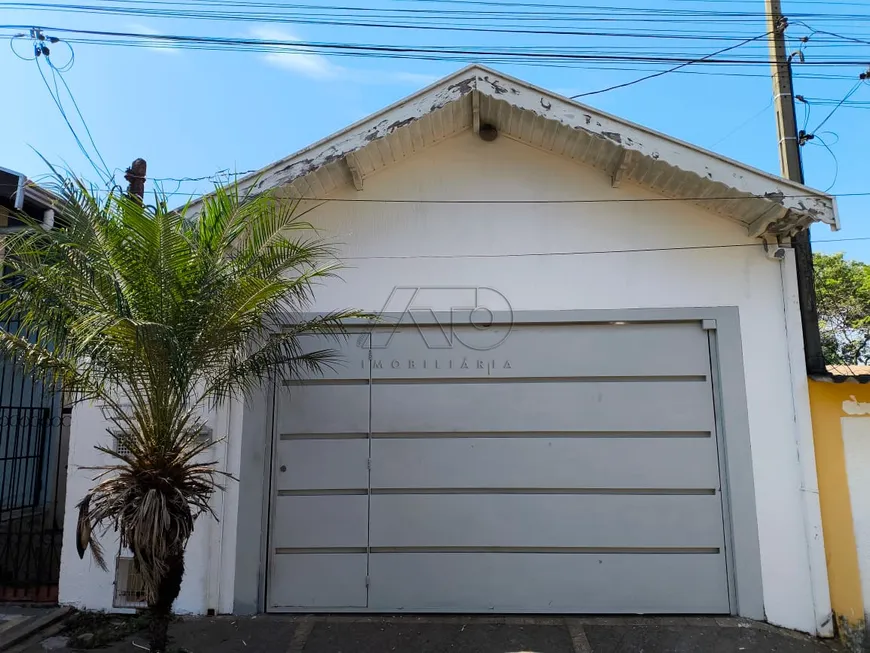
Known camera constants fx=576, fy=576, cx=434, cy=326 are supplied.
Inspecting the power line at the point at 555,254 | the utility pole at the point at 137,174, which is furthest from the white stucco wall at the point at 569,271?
the utility pole at the point at 137,174

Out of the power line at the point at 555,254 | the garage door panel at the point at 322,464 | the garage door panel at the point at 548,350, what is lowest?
the garage door panel at the point at 322,464

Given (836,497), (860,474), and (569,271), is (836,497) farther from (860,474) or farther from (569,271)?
(569,271)

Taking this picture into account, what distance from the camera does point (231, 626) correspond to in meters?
4.70

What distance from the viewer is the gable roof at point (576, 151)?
15.7 ft

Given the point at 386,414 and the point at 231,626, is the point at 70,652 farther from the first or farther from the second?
the point at 386,414

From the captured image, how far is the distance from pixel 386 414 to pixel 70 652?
296 centimetres

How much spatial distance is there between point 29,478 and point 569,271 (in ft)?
23.4

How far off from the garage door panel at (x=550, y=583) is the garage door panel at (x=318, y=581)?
0.15 m

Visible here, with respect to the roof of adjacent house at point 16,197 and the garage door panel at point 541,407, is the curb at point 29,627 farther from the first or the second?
the roof of adjacent house at point 16,197

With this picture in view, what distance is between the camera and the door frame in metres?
4.84

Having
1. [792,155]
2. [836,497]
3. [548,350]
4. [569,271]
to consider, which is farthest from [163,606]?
[792,155]

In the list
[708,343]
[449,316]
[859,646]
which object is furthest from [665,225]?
[859,646]

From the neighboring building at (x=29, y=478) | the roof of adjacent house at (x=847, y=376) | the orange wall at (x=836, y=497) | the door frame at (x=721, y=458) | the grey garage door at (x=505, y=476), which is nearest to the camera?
the roof of adjacent house at (x=847, y=376)

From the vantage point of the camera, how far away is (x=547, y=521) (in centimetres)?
504
